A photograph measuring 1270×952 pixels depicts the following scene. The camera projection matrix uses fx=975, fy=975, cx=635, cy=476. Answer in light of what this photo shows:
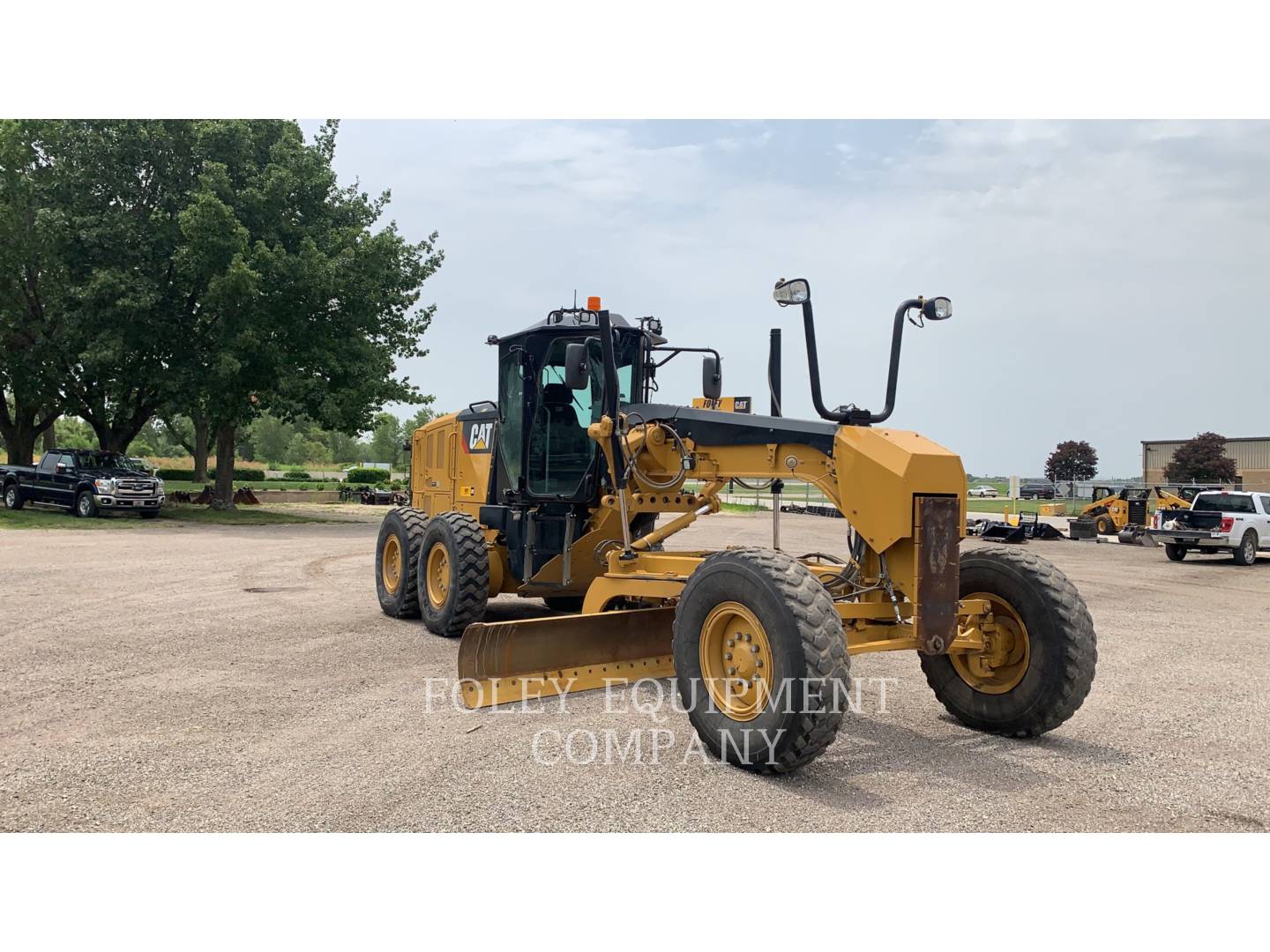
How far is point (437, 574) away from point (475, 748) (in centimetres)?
474

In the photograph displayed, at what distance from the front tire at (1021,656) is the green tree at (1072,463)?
67.4m

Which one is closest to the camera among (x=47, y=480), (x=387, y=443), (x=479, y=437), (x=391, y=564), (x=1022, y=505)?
(x=479, y=437)

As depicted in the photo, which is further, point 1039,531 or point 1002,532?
point 1039,531

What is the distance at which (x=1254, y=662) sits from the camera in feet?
31.2

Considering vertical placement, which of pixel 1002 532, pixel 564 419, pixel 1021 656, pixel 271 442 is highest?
pixel 271 442

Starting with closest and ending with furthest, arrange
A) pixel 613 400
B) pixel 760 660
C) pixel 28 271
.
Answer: pixel 760 660, pixel 613 400, pixel 28 271

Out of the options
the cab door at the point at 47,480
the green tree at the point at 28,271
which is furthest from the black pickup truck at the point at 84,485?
the green tree at the point at 28,271

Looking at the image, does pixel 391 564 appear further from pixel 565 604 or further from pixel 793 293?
pixel 793 293

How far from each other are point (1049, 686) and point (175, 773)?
5.05m

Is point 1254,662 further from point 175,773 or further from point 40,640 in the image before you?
point 40,640

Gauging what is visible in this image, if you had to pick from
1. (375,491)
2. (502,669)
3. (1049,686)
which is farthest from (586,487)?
(375,491)

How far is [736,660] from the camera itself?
564 cm

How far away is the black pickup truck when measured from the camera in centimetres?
2712

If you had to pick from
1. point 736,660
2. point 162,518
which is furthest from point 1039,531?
point 736,660
